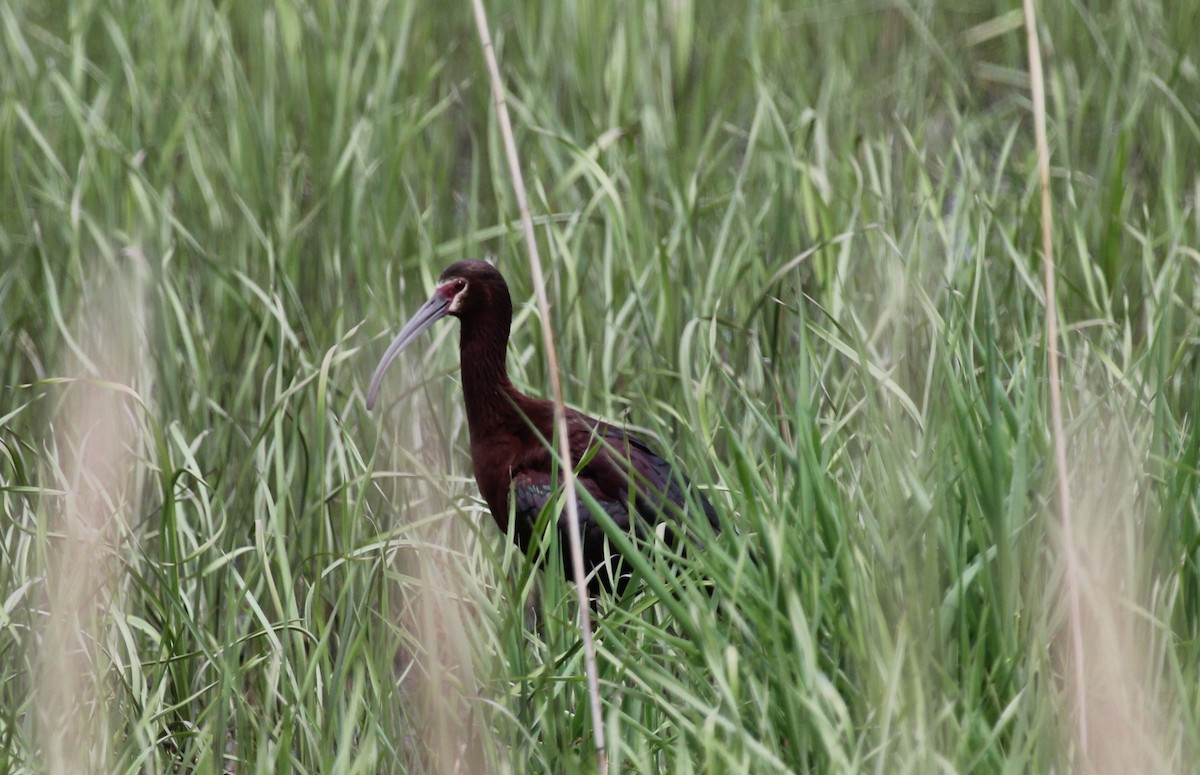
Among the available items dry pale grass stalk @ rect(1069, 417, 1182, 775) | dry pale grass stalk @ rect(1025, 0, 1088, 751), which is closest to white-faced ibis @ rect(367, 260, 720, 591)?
dry pale grass stalk @ rect(1069, 417, 1182, 775)

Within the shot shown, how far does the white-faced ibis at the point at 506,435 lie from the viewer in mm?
2756

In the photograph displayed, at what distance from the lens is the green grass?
184 cm

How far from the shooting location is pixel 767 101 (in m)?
3.43

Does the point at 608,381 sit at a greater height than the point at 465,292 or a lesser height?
lesser

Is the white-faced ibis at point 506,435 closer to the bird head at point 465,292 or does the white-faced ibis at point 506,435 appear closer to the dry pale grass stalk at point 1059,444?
the bird head at point 465,292

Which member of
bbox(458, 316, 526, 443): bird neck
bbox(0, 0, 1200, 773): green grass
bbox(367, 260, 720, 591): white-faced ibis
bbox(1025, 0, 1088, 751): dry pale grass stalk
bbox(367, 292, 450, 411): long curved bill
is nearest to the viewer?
bbox(1025, 0, 1088, 751): dry pale grass stalk

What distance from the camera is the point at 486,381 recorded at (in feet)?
9.43

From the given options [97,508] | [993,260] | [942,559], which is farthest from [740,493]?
[993,260]

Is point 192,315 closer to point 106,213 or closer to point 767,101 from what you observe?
point 106,213

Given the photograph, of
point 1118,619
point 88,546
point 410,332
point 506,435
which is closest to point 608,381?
point 506,435

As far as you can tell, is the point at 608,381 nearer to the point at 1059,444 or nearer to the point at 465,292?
the point at 465,292

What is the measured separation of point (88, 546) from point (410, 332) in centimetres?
84

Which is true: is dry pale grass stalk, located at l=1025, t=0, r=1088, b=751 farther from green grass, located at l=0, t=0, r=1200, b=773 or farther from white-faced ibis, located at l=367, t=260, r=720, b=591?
white-faced ibis, located at l=367, t=260, r=720, b=591

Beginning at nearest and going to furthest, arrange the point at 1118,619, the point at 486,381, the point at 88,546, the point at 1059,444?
the point at 1059,444
the point at 1118,619
the point at 88,546
the point at 486,381
